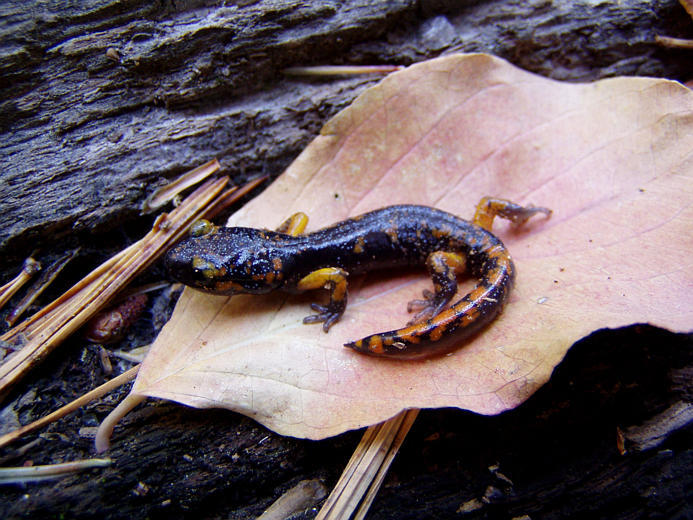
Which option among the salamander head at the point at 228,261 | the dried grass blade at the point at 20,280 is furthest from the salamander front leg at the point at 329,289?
the dried grass blade at the point at 20,280

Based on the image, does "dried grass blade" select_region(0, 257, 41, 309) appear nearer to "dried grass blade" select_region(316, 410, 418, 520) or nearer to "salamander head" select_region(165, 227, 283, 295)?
"salamander head" select_region(165, 227, 283, 295)

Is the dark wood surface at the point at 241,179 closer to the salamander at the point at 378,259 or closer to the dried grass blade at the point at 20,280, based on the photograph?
the dried grass blade at the point at 20,280

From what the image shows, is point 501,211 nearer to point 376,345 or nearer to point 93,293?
point 376,345

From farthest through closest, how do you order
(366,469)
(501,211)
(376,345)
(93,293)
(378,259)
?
(378,259)
(501,211)
(93,293)
(376,345)
(366,469)

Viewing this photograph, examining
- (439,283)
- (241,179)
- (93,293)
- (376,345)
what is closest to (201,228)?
(241,179)

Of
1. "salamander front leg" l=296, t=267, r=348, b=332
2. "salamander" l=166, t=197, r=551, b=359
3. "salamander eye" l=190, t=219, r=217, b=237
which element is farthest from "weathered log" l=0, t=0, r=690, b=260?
"salamander front leg" l=296, t=267, r=348, b=332

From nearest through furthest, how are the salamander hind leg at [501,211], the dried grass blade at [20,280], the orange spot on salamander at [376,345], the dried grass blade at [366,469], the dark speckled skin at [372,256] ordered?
1. the dried grass blade at [366,469]
2. the orange spot on salamander at [376,345]
3. the dark speckled skin at [372,256]
4. the dried grass blade at [20,280]
5. the salamander hind leg at [501,211]
